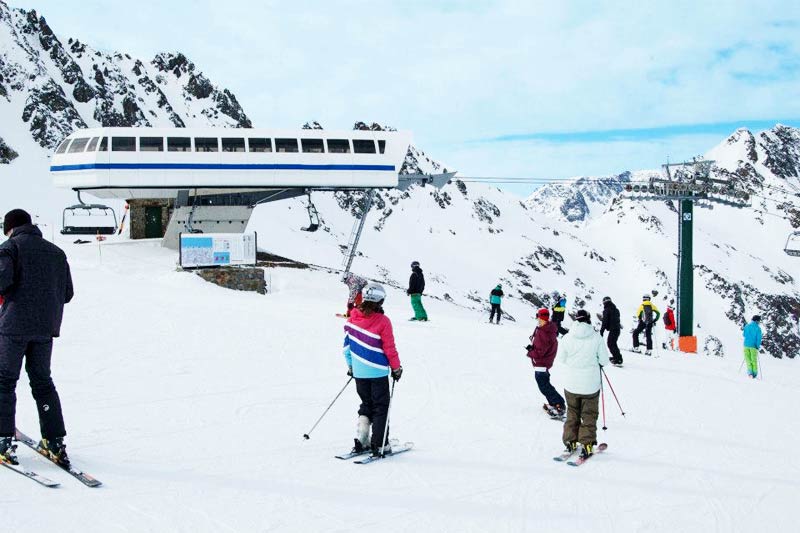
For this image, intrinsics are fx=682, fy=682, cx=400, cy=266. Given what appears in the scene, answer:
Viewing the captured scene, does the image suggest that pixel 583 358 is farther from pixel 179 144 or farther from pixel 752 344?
pixel 179 144

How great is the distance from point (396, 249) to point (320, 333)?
61.1 meters

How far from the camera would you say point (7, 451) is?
5793mm

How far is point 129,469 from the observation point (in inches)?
249

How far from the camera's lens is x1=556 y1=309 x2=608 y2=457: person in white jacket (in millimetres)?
7617

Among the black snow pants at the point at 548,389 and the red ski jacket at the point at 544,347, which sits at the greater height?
the red ski jacket at the point at 544,347

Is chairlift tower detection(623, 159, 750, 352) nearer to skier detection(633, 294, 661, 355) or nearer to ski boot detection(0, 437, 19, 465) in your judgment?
skier detection(633, 294, 661, 355)

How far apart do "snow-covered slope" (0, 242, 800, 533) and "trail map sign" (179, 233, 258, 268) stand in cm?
884

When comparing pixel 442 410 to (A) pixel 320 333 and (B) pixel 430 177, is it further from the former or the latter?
(B) pixel 430 177

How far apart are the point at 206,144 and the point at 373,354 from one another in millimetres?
24314

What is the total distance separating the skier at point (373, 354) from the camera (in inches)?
265

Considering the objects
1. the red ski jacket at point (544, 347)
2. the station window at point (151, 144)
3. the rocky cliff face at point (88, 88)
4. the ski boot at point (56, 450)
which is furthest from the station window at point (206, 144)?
the rocky cliff face at point (88, 88)

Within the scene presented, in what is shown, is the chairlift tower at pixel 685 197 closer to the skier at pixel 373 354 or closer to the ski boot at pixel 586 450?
the ski boot at pixel 586 450

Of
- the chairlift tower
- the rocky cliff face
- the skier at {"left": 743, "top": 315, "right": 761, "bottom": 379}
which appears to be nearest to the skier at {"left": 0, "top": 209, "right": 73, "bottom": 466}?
the skier at {"left": 743, "top": 315, "right": 761, "bottom": 379}

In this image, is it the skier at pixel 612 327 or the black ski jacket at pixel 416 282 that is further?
the black ski jacket at pixel 416 282
